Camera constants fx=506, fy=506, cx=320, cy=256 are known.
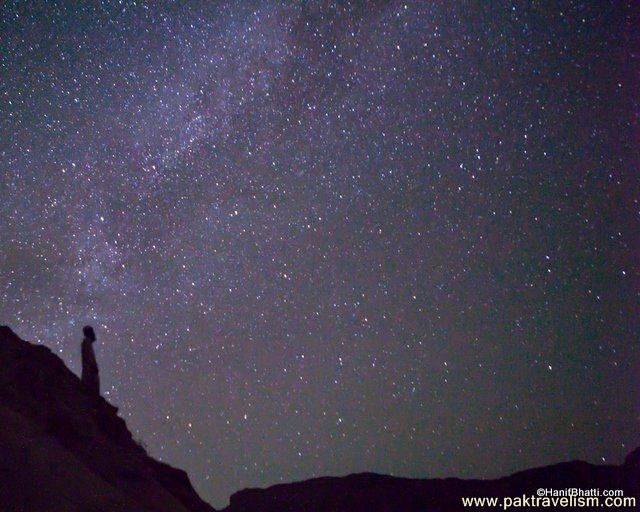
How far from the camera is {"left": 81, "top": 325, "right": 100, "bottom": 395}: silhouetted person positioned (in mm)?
15666

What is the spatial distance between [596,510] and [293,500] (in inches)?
720

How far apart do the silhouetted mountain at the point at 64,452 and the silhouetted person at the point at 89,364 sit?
2.30ft

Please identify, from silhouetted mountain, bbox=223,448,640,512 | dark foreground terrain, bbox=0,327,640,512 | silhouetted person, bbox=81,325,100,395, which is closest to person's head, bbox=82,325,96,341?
silhouetted person, bbox=81,325,100,395

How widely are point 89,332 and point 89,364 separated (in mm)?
1012

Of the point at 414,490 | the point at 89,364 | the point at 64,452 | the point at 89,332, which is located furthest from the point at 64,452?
the point at 414,490

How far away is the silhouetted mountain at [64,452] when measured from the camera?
7.31 metres

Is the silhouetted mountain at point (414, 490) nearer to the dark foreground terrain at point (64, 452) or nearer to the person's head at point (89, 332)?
the dark foreground terrain at point (64, 452)

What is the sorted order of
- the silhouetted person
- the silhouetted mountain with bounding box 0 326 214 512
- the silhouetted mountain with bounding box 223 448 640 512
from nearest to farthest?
the silhouetted mountain with bounding box 0 326 214 512 < the silhouetted person < the silhouetted mountain with bounding box 223 448 640 512

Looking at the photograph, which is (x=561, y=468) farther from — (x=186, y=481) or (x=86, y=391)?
(x=86, y=391)

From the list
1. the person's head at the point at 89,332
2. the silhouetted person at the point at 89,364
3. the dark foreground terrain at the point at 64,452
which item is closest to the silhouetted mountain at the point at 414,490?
the silhouetted person at the point at 89,364

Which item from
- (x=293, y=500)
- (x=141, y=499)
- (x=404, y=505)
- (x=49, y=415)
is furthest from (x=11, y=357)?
(x=404, y=505)

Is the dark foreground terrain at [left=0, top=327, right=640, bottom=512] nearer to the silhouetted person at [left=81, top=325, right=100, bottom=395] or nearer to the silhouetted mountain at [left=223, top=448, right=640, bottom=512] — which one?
the silhouetted person at [left=81, top=325, right=100, bottom=395]

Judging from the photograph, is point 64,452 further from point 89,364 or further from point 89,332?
point 89,332

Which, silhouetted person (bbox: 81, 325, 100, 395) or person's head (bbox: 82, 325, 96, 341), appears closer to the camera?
silhouetted person (bbox: 81, 325, 100, 395)
